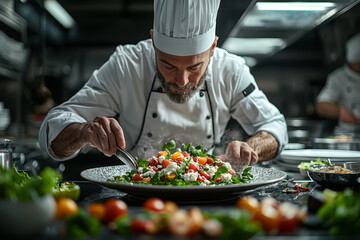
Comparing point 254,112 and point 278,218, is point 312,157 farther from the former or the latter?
point 278,218

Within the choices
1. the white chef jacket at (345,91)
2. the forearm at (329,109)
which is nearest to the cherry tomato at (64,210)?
the forearm at (329,109)

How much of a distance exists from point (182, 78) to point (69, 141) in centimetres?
55

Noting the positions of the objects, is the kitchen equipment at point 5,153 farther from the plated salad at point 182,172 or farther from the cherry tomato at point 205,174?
the cherry tomato at point 205,174

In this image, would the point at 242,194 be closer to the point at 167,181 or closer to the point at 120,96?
the point at 167,181

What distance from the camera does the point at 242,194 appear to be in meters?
1.22

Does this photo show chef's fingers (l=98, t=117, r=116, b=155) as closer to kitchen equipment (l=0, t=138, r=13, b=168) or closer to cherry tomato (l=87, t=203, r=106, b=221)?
kitchen equipment (l=0, t=138, r=13, b=168)

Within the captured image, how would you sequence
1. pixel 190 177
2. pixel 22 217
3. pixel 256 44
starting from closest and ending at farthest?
pixel 22 217 → pixel 190 177 → pixel 256 44

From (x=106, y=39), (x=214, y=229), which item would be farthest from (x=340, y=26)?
(x=214, y=229)

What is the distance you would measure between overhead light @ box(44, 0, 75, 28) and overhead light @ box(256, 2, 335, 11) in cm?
308

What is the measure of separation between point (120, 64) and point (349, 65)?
3873mm

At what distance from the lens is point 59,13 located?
5020 mm

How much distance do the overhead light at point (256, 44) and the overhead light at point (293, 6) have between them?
1100 mm

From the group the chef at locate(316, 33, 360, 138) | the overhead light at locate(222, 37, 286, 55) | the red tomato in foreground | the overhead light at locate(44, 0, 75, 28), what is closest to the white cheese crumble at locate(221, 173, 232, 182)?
the red tomato in foreground

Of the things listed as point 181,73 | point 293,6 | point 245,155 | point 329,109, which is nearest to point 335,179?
point 245,155
